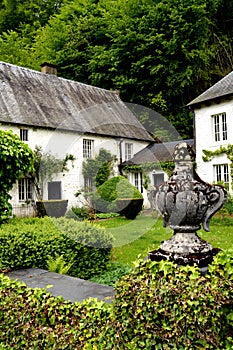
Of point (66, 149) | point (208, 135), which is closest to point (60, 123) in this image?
point (66, 149)

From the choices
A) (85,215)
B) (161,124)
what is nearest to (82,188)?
(85,215)

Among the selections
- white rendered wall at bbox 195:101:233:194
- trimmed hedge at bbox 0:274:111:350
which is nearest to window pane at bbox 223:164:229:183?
white rendered wall at bbox 195:101:233:194

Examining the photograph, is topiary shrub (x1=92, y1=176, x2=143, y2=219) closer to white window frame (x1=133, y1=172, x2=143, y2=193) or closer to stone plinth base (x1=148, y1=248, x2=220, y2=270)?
white window frame (x1=133, y1=172, x2=143, y2=193)

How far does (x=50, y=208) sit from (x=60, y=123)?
5.23m

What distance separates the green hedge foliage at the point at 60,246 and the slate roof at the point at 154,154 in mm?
14170

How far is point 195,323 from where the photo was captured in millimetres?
2438

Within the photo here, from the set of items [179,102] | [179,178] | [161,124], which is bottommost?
[179,178]

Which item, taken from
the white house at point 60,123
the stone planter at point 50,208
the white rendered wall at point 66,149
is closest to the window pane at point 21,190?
the white house at point 60,123

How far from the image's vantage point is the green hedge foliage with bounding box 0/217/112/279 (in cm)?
596

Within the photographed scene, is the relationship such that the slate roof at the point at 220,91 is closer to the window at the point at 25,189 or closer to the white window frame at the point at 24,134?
the white window frame at the point at 24,134

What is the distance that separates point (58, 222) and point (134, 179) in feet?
49.3

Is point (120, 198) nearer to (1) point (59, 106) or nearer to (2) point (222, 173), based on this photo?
(2) point (222, 173)

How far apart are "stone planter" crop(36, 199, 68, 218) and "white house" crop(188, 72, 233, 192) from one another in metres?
8.08

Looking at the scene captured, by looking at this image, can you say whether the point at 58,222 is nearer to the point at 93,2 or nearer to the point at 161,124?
the point at 161,124
